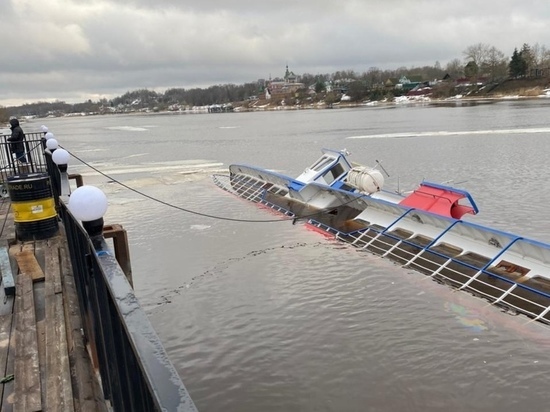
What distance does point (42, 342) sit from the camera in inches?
175

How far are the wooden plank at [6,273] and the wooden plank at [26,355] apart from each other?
74mm

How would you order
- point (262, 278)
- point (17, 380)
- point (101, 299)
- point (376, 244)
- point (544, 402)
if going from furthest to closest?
point (376, 244)
point (262, 278)
point (544, 402)
point (17, 380)
point (101, 299)

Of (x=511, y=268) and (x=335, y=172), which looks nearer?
(x=511, y=268)

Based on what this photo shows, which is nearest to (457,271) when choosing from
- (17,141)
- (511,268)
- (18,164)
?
(511,268)

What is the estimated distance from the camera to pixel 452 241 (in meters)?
11.4

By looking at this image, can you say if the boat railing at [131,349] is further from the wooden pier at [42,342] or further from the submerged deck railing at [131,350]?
the wooden pier at [42,342]

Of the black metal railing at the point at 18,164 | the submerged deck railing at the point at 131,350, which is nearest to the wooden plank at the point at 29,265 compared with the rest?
the submerged deck railing at the point at 131,350

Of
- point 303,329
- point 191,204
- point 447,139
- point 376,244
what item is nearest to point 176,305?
point 303,329

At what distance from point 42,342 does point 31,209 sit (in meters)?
3.83

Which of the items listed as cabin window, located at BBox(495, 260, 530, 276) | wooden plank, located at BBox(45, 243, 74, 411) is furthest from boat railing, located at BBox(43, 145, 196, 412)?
cabin window, located at BBox(495, 260, 530, 276)

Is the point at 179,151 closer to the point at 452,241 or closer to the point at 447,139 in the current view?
the point at 447,139

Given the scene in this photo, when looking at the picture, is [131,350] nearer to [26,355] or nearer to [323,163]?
[26,355]

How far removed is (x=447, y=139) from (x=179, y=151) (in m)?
20.3

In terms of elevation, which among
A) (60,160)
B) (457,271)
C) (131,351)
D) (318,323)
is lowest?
(457,271)
